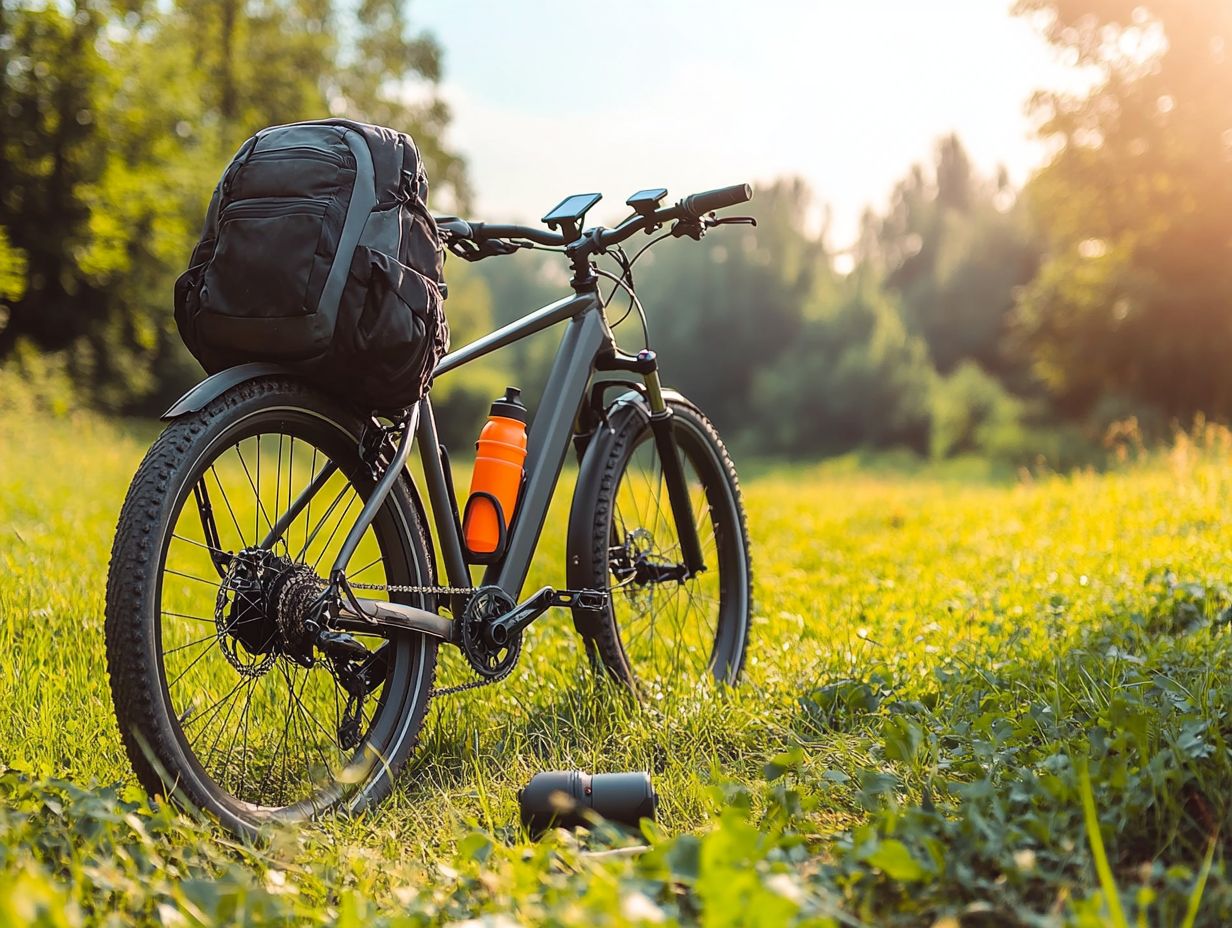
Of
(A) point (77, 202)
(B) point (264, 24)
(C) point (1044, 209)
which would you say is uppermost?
(B) point (264, 24)

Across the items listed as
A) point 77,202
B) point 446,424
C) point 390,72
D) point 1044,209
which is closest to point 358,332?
point 77,202

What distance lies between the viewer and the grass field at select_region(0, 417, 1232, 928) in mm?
1747

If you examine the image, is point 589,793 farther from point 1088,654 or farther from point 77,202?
point 77,202

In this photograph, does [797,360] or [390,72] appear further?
[797,360]

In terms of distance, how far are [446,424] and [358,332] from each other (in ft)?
109

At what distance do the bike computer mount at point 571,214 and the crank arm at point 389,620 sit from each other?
4.06ft

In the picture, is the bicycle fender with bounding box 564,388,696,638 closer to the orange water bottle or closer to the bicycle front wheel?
the bicycle front wheel

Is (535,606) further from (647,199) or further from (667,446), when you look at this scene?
(647,199)

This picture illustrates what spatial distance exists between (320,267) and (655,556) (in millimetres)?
1677

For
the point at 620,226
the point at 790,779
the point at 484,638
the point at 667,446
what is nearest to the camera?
the point at 790,779

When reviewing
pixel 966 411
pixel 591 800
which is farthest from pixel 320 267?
pixel 966 411

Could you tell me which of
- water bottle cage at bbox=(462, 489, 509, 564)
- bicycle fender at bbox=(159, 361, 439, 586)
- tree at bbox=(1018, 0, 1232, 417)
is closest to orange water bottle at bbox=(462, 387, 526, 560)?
water bottle cage at bbox=(462, 489, 509, 564)

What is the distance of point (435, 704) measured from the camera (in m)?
3.20

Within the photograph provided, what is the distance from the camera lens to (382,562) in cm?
291
